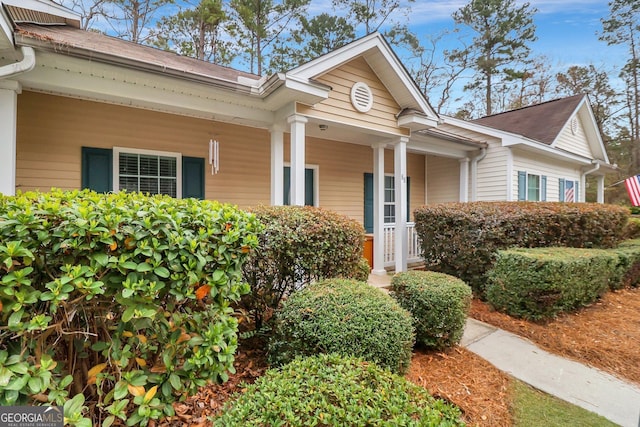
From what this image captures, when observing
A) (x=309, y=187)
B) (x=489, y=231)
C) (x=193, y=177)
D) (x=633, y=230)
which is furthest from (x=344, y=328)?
(x=633, y=230)

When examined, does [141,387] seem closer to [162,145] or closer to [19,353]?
[19,353]

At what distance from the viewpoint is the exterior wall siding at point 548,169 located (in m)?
9.50

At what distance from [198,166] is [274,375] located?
16.5ft

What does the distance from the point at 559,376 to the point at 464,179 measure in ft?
23.2

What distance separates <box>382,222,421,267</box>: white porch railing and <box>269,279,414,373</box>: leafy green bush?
482cm

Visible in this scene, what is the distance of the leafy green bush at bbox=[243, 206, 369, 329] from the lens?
3070mm

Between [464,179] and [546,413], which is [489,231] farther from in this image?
[464,179]

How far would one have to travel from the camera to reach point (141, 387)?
5.78ft

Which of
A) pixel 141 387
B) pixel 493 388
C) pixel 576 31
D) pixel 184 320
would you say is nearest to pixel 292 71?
pixel 184 320

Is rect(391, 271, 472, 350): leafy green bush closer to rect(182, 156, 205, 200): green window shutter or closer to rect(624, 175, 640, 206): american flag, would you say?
rect(182, 156, 205, 200): green window shutter

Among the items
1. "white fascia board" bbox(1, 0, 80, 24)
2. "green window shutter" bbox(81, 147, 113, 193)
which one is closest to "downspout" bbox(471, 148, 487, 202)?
"green window shutter" bbox(81, 147, 113, 193)

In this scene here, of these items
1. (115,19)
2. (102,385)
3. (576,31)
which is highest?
(576,31)

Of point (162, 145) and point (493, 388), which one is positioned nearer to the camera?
point (493, 388)

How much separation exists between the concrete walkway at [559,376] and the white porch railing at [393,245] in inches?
131
